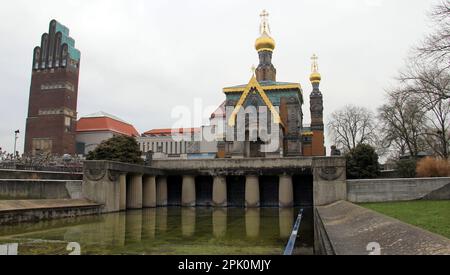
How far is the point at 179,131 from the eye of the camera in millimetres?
89250

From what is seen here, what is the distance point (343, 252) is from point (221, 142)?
1912 inches

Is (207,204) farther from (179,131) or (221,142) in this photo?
(179,131)

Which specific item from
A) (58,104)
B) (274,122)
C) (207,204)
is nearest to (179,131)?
(58,104)

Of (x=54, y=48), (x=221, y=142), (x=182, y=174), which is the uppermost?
(x=54, y=48)

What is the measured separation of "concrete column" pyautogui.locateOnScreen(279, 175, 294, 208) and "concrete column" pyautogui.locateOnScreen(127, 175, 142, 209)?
12.4 meters

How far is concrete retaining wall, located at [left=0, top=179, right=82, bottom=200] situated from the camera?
20.8 metres

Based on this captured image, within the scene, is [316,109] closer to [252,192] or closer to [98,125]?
[252,192]

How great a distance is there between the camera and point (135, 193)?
31.3m

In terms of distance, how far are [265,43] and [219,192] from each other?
1399 inches

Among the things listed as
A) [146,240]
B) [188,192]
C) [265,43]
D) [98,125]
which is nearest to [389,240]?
[146,240]

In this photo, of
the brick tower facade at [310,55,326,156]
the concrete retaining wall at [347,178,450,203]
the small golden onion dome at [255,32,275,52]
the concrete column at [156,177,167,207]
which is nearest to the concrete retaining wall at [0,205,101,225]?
the concrete column at [156,177,167,207]

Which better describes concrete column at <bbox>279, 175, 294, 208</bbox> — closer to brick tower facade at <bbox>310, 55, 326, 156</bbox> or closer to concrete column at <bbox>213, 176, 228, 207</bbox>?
concrete column at <bbox>213, 176, 228, 207</bbox>

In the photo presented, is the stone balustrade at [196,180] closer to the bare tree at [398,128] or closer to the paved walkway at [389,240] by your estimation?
the bare tree at [398,128]
